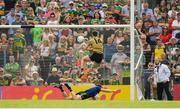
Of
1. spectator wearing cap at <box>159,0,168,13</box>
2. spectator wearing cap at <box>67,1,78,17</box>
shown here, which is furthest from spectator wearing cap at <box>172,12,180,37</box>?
spectator wearing cap at <box>67,1,78,17</box>

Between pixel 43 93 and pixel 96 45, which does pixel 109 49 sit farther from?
pixel 43 93

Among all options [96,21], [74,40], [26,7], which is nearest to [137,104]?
[74,40]

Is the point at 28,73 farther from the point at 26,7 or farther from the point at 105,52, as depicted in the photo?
the point at 26,7

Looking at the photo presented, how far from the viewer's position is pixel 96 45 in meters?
12.2

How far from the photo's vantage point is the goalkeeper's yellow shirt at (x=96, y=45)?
12125 millimetres

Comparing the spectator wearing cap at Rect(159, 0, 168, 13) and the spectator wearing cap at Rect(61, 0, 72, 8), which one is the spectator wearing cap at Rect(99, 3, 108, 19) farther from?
the spectator wearing cap at Rect(159, 0, 168, 13)

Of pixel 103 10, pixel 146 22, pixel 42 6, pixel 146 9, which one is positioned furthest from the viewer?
pixel 146 9

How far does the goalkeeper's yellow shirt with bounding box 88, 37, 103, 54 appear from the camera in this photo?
12125 mm

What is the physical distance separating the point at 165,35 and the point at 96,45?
4.52 m

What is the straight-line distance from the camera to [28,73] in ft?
40.2

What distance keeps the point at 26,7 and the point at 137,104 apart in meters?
8.85

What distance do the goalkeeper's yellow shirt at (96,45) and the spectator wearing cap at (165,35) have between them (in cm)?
383

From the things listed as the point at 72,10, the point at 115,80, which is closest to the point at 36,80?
the point at 115,80

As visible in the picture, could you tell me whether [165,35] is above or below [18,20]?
below
